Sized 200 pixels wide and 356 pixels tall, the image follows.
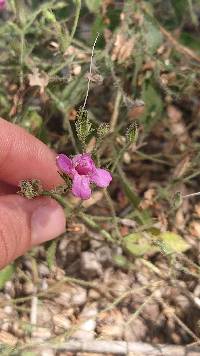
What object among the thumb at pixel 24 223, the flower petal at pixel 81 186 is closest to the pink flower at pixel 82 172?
the flower petal at pixel 81 186

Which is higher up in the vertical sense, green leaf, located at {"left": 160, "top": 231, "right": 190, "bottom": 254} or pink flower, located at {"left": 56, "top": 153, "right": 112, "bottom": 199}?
pink flower, located at {"left": 56, "top": 153, "right": 112, "bottom": 199}

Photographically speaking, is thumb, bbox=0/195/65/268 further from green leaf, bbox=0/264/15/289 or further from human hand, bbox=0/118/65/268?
green leaf, bbox=0/264/15/289

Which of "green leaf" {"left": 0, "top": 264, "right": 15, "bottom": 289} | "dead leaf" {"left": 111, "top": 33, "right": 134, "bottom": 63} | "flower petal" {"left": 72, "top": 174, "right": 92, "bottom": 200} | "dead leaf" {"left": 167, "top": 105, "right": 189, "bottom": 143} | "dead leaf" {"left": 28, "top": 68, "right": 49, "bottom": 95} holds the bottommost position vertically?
"green leaf" {"left": 0, "top": 264, "right": 15, "bottom": 289}

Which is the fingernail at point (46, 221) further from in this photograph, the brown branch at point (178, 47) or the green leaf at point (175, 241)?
the brown branch at point (178, 47)

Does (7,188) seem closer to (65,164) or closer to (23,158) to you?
(23,158)

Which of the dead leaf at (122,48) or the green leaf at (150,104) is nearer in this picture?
the dead leaf at (122,48)

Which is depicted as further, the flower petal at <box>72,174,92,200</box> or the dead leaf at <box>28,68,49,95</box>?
the dead leaf at <box>28,68,49,95</box>

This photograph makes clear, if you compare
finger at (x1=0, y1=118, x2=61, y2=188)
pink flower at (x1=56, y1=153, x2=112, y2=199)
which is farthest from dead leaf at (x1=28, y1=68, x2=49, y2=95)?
pink flower at (x1=56, y1=153, x2=112, y2=199)
